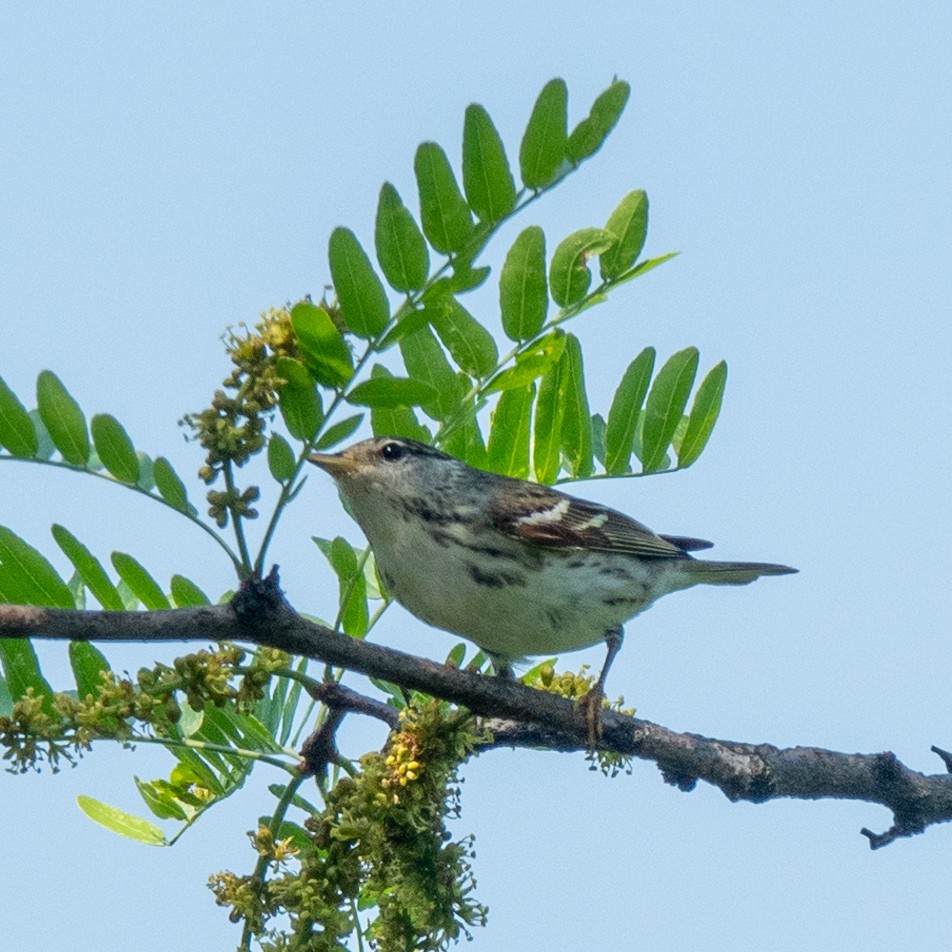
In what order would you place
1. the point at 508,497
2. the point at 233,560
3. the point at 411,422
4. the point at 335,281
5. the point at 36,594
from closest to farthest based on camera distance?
1. the point at 233,560
2. the point at 335,281
3. the point at 36,594
4. the point at 411,422
5. the point at 508,497

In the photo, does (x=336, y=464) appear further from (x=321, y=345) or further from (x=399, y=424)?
(x=321, y=345)

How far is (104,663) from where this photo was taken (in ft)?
12.0

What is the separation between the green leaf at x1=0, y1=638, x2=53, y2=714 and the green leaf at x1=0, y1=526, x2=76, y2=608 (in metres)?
0.11

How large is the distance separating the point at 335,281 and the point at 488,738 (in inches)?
52.1

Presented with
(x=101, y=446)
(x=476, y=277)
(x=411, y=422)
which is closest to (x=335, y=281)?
(x=476, y=277)

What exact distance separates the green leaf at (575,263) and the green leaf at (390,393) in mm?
743

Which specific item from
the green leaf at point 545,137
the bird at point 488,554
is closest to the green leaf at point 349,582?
the bird at point 488,554

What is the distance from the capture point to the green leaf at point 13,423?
3.29m

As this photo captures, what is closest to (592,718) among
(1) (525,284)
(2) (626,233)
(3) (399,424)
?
(3) (399,424)

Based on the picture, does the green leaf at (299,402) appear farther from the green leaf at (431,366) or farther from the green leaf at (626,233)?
the green leaf at (626,233)

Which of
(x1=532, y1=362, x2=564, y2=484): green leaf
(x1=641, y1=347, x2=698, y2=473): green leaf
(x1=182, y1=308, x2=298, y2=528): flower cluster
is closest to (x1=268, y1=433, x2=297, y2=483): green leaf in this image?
(x1=182, y1=308, x2=298, y2=528): flower cluster

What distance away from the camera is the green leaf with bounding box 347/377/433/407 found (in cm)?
324

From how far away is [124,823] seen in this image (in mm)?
4004

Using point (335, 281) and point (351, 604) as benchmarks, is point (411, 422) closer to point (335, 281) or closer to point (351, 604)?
point (351, 604)
